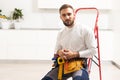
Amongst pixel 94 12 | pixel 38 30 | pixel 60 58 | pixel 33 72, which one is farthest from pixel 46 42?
pixel 60 58

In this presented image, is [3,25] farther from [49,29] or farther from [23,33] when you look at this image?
[49,29]

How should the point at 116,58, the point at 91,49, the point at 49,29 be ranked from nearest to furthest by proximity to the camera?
the point at 91,49 → the point at 116,58 → the point at 49,29

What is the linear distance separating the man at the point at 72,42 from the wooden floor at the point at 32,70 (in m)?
1.53

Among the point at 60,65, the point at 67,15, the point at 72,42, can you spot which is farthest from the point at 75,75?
the point at 67,15

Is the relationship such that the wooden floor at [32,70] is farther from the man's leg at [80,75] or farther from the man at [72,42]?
the man's leg at [80,75]

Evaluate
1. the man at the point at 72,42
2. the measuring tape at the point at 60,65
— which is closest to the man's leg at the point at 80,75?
the man at the point at 72,42

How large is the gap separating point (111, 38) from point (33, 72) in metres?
1.64

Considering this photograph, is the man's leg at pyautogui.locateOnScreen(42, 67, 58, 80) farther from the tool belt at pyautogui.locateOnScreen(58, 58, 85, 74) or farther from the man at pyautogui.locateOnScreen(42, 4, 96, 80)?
the tool belt at pyautogui.locateOnScreen(58, 58, 85, 74)

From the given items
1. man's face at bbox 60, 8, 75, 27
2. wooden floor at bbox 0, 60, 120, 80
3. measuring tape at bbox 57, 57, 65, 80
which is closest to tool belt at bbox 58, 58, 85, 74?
measuring tape at bbox 57, 57, 65, 80

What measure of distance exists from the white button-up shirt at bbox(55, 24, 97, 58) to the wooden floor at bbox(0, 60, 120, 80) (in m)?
1.53

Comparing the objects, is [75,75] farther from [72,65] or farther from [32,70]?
[32,70]

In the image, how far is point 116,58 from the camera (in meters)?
4.65

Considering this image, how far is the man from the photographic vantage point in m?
2.32

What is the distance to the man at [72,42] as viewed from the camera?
2318mm
